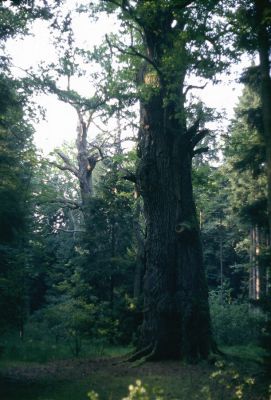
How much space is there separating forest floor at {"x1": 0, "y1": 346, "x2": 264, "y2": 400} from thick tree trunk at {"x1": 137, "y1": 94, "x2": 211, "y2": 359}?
83 cm

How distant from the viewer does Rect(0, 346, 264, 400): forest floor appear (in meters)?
7.99

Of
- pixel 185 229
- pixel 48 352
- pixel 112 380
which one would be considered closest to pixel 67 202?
pixel 48 352

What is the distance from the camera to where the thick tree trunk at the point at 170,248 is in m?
11.6

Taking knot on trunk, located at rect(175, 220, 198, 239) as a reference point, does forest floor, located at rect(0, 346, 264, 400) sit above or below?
below

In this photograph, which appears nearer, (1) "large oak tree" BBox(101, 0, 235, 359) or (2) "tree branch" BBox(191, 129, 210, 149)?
(1) "large oak tree" BBox(101, 0, 235, 359)

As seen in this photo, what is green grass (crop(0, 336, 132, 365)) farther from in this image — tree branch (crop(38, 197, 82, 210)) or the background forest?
tree branch (crop(38, 197, 82, 210))

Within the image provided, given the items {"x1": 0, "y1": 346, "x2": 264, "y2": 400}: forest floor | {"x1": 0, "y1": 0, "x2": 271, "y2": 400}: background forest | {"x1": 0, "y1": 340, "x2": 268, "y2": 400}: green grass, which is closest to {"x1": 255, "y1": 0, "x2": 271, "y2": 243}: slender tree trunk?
{"x1": 0, "y1": 0, "x2": 271, "y2": 400}: background forest

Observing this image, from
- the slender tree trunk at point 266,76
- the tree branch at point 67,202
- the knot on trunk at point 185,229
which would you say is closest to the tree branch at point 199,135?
the knot on trunk at point 185,229

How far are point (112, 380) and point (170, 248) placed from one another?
4.24 m

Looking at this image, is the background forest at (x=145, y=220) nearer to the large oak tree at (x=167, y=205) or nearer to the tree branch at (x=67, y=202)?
the large oak tree at (x=167, y=205)

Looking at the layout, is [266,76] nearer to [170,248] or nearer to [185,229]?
[185,229]

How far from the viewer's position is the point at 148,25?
1155 centimetres

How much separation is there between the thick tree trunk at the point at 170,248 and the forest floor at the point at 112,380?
0.83 meters

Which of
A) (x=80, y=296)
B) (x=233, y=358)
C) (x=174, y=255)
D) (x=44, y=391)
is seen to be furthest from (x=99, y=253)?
(x=44, y=391)
